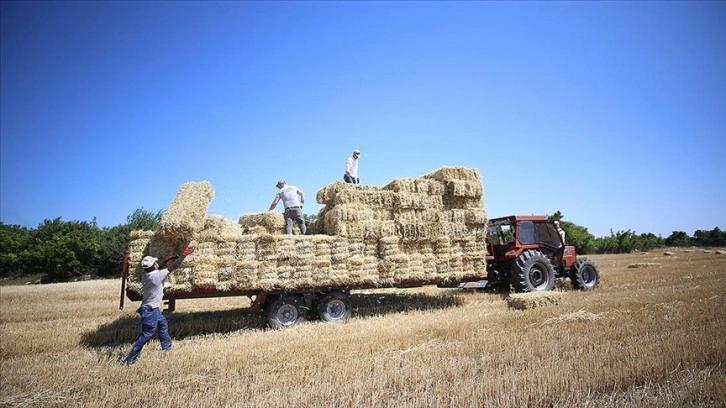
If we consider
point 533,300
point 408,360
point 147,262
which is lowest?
point 408,360

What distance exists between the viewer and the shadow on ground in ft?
26.3

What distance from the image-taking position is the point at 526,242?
Answer: 464 inches

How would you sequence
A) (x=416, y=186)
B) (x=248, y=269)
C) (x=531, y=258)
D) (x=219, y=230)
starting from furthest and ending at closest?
(x=531, y=258), (x=416, y=186), (x=219, y=230), (x=248, y=269)

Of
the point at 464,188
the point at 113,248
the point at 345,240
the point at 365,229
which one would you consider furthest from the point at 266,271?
the point at 113,248

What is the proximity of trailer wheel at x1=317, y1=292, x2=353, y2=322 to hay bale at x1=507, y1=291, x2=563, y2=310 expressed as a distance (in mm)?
3970

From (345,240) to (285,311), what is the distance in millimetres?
2031

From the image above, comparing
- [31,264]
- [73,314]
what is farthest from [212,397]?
[31,264]

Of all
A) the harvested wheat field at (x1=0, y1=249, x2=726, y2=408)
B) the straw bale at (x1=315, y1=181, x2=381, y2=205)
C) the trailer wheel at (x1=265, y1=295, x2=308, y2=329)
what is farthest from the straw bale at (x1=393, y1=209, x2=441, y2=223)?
the trailer wheel at (x1=265, y1=295, x2=308, y2=329)

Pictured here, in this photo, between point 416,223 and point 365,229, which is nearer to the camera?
point 365,229

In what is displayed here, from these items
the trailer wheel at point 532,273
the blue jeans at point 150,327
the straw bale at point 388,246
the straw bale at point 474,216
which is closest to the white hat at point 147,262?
the blue jeans at point 150,327

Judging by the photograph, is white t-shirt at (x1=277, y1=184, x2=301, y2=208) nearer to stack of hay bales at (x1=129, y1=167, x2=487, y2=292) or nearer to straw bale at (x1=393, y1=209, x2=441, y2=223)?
stack of hay bales at (x1=129, y1=167, x2=487, y2=292)

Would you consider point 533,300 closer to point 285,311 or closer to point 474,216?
point 474,216

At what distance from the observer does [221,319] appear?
929cm

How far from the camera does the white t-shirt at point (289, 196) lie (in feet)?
33.0
